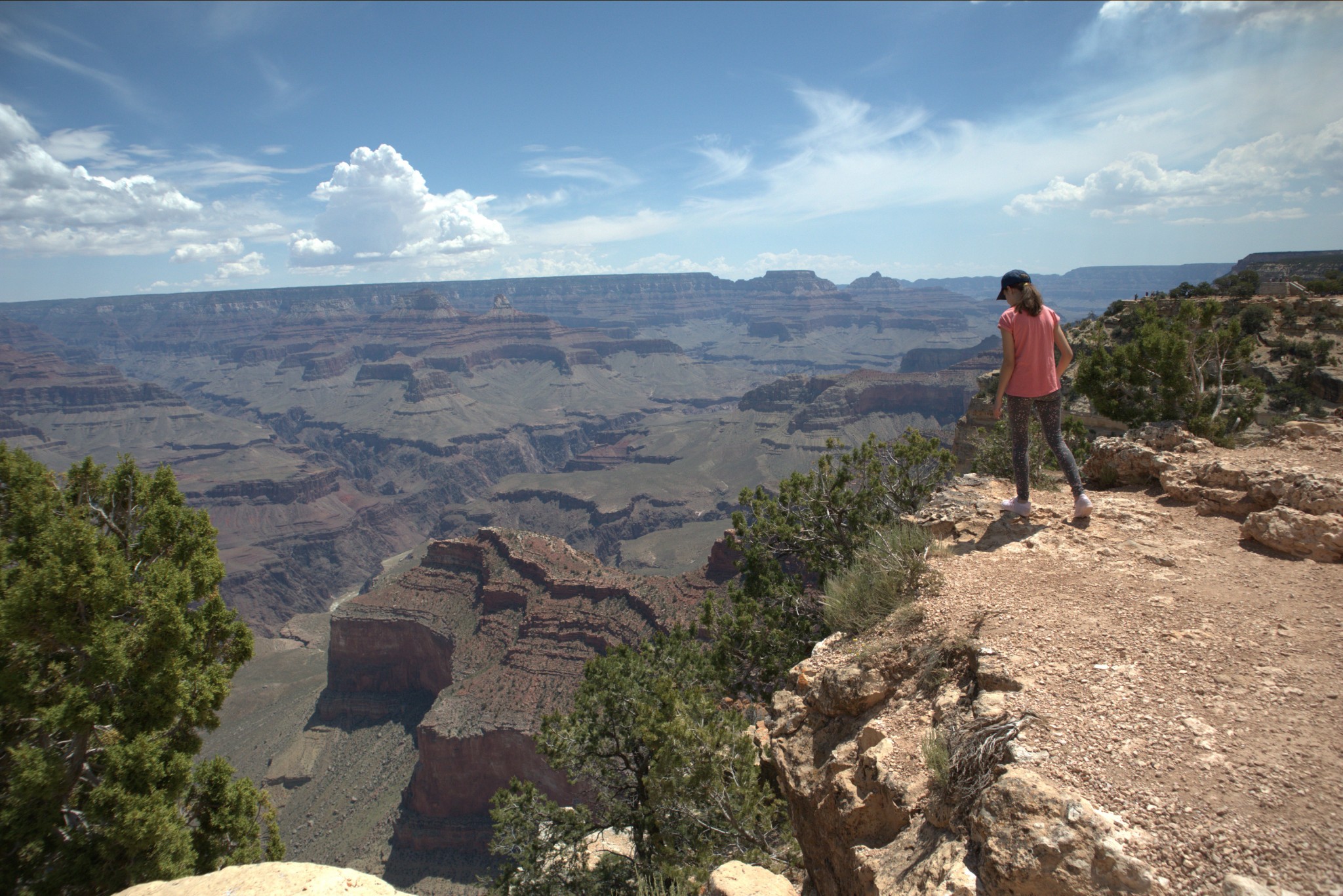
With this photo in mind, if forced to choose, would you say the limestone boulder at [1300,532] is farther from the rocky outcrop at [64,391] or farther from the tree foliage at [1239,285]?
the rocky outcrop at [64,391]

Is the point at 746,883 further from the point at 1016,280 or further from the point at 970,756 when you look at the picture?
the point at 1016,280

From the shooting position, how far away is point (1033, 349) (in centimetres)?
719

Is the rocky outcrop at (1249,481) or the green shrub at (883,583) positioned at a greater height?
the rocky outcrop at (1249,481)

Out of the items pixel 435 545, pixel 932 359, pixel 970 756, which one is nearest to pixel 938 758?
pixel 970 756

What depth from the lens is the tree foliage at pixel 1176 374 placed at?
10.5 m

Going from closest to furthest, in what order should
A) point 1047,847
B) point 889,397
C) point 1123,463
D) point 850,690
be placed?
point 1047,847 < point 850,690 < point 1123,463 < point 889,397

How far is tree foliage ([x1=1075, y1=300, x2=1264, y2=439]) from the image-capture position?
1051 cm

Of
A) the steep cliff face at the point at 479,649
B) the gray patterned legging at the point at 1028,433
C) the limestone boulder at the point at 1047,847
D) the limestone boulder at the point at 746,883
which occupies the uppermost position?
the gray patterned legging at the point at 1028,433

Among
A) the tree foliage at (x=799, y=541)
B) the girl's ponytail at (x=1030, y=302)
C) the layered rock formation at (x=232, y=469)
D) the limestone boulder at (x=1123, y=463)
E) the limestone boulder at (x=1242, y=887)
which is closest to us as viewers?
the limestone boulder at (x=1242, y=887)

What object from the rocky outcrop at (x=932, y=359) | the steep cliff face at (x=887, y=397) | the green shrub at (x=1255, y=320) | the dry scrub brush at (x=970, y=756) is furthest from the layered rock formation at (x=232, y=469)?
the rocky outcrop at (x=932, y=359)

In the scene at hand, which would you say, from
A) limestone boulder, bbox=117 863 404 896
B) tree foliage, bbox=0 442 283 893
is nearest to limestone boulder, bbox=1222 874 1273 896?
limestone boulder, bbox=117 863 404 896

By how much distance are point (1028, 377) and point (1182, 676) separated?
152 inches

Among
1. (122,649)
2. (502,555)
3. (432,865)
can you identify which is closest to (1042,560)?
(122,649)

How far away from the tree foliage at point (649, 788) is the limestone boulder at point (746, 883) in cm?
104
